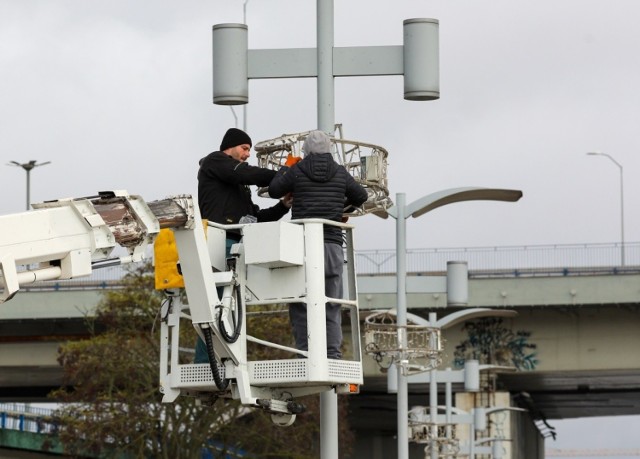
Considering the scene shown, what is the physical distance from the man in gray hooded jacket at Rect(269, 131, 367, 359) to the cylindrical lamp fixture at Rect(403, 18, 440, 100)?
210 centimetres

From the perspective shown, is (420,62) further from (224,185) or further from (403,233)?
(403,233)

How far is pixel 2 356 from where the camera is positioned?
2724 inches

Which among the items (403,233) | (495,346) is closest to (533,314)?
(495,346)

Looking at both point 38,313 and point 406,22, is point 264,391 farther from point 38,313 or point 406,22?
point 38,313

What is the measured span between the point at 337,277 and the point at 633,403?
9443 cm

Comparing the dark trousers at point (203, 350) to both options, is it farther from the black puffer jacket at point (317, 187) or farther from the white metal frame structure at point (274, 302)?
the black puffer jacket at point (317, 187)

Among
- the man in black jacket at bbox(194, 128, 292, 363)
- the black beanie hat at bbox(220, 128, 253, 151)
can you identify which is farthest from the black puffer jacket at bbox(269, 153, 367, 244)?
the black beanie hat at bbox(220, 128, 253, 151)

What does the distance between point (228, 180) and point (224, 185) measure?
0.16 metres

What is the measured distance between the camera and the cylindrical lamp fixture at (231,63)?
51.4 ft

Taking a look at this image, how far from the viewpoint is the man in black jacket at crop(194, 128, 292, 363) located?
1387 centimetres

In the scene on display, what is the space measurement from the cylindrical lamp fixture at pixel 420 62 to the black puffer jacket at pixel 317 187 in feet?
7.00

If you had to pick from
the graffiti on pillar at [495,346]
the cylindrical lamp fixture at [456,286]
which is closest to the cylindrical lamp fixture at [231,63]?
the cylindrical lamp fixture at [456,286]

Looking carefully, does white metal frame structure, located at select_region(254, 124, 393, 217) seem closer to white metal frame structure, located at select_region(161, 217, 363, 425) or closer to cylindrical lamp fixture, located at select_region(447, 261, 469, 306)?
white metal frame structure, located at select_region(161, 217, 363, 425)

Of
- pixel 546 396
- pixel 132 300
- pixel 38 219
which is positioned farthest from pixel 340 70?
pixel 546 396
